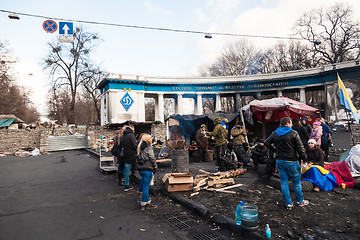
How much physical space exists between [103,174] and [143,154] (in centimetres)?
538

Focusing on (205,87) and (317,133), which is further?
(205,87)

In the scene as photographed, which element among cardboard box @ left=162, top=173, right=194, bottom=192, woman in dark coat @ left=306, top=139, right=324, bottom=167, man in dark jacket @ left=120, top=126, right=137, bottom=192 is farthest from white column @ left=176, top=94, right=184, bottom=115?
cardboard box @ left=162, top=173, right=194, bottom=192

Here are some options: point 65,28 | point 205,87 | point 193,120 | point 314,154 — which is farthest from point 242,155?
point 205,87

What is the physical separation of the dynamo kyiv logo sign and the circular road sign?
2140cm

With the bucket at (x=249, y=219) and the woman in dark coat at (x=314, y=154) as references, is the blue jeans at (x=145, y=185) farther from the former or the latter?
the woman in dark coat at (x=314, y=154)

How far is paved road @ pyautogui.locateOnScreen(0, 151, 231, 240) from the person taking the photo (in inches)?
150

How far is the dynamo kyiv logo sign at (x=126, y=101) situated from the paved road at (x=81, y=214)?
2317cm

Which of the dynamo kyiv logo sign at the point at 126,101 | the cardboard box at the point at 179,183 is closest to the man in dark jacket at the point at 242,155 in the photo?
the cardboard box at the point at 179,183

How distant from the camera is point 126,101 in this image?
30.5 metres

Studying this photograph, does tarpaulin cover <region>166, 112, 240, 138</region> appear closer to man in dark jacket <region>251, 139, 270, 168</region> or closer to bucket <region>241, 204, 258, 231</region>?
man in dark jacket <region>251, 139, 270, 168</region>

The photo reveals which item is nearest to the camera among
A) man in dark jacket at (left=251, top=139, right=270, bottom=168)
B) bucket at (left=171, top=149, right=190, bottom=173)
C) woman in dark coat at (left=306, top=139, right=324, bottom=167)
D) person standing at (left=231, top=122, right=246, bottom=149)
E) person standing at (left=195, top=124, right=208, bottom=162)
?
woman in dark coat at (left=306, top=139, right=324, bottom=167)

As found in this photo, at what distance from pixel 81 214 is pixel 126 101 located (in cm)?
2683

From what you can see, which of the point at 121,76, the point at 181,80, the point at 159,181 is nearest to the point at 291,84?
the point at 181,80

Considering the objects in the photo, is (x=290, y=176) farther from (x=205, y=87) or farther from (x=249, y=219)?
(x=205, y=87)
